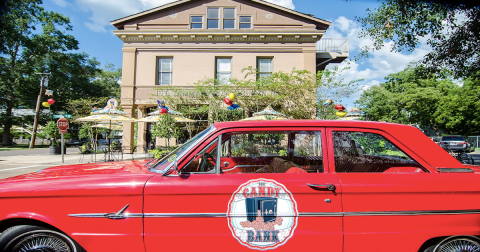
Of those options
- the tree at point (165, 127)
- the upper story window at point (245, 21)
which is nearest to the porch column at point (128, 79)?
the tree at point (165, 127)

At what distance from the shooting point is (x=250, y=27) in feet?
54.6

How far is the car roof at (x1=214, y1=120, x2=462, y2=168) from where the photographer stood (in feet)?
7.52

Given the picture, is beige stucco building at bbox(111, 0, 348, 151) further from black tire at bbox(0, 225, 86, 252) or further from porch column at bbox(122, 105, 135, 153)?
black tire at bbox(0, 225, 86, 252)

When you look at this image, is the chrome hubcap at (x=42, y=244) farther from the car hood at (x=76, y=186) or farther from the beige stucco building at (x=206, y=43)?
the beige stucco building at (x=206, y=43)

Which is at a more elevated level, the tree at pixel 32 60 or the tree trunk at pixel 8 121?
the tree at pixel 32 60

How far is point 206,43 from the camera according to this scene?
1644 centimetres

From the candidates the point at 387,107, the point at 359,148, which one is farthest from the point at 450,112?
the point at 359,148

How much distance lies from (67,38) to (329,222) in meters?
41.7

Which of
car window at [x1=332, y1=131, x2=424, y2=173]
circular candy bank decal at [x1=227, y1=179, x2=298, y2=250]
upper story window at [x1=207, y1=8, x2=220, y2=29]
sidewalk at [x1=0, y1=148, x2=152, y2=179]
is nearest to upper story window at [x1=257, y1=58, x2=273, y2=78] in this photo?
upper story window at [x1=207, y1=8, x2=220, y2=29]

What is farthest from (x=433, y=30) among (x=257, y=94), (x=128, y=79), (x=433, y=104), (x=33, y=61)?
(x=33, y=61)

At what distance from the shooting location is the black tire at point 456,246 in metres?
2.12

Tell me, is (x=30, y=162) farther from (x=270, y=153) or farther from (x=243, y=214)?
(x=243, y=214)

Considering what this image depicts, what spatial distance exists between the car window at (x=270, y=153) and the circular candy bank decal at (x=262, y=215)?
58 cm

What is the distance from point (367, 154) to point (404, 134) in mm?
578
